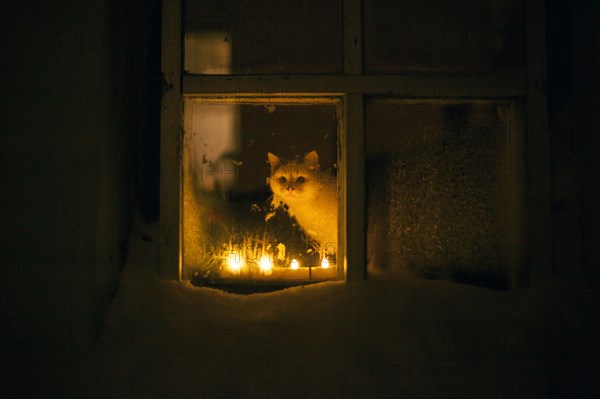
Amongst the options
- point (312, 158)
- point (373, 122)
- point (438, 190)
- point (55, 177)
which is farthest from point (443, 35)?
point (55, 177)

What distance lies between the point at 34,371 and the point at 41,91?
1063mm

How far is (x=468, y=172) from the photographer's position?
197 cm

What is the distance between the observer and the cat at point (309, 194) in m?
2.02

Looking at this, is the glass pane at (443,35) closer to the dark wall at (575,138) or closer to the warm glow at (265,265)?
the dark wall at (575,138)

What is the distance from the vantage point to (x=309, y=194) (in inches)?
90.0

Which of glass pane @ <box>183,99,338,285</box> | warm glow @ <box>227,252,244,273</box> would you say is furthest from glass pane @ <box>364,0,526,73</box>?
warm glow @ <box>227,252,244,273</box>

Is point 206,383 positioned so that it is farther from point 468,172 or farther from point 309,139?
point 468,172

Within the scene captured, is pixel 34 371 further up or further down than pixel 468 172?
further down

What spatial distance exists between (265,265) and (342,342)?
22.0 inches

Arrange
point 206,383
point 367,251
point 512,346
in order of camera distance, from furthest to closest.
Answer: point 367,251 < point 512,346 < point 206,383

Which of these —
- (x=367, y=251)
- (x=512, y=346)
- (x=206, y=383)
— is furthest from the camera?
(x=367, y=251)

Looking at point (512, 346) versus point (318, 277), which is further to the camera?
point (318, 277)

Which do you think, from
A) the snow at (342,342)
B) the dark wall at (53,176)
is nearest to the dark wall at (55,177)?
the dark wall at (53,176)

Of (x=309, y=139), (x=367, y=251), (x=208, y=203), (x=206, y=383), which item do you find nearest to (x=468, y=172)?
(x=367, y=251)
